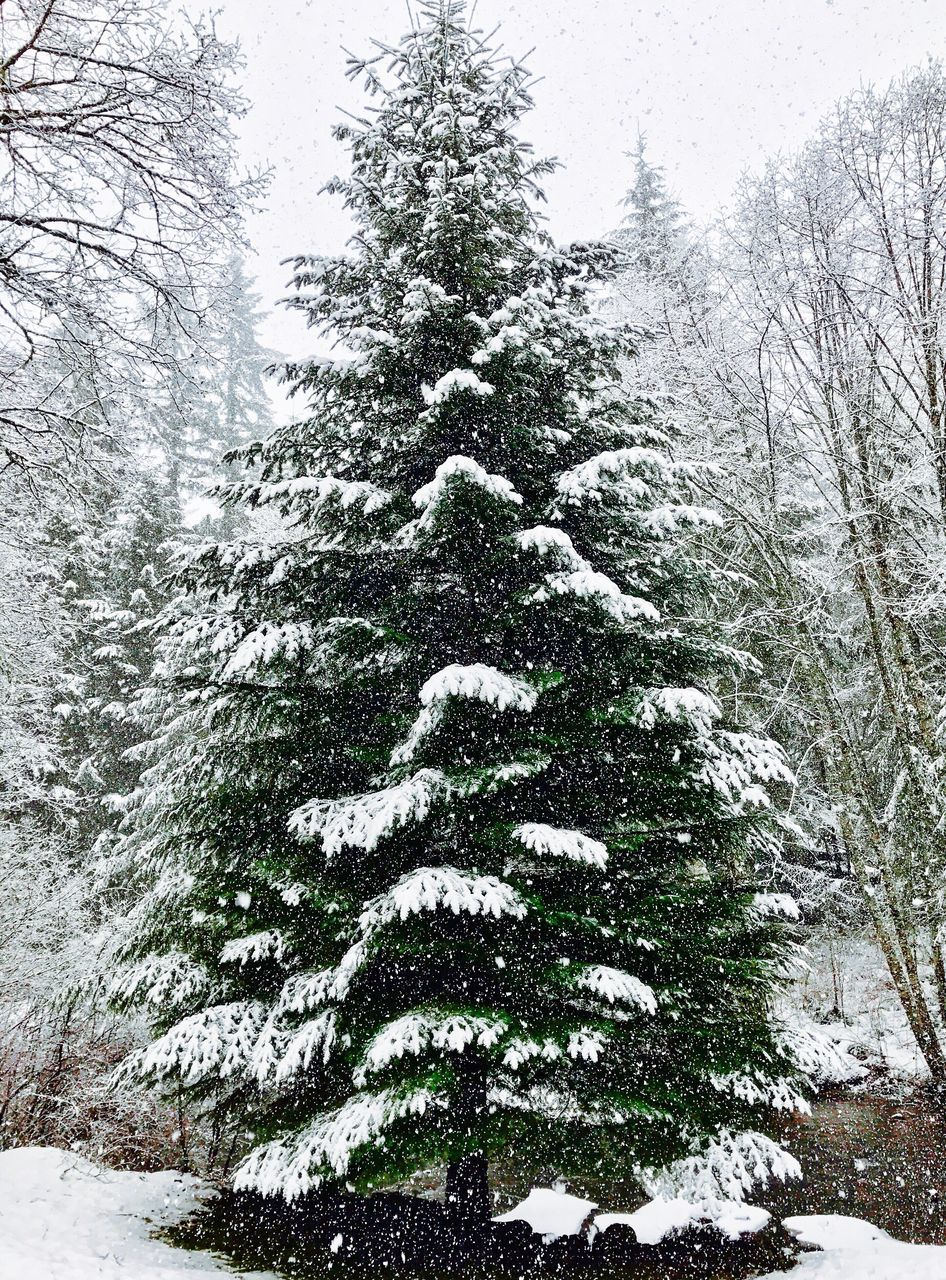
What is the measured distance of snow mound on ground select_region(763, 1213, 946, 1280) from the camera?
6.04 m

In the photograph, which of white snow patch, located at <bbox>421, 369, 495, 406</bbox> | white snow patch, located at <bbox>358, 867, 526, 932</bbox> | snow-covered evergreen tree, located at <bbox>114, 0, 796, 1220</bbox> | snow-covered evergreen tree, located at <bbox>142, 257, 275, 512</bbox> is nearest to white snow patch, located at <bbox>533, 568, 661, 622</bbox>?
snow-covered evergreen tree, located at <bbox>114, 0, 796, 1220</bbox>

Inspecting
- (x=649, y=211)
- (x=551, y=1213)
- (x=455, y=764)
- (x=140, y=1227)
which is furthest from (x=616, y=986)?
(x=649, y=211)

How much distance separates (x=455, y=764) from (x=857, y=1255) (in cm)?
572

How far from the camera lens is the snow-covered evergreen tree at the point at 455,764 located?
584cm

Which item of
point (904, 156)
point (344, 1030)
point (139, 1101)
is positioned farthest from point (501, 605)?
point (904, 156)

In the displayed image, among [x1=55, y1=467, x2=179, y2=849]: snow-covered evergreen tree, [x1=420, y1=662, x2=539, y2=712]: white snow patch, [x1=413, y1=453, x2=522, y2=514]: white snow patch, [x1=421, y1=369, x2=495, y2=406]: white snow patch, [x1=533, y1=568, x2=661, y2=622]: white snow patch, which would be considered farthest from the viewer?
[x1=55, y1=467, x2=179, y2=849]: snow-covered evergreen tree

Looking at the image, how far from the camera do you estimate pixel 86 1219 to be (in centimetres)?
680

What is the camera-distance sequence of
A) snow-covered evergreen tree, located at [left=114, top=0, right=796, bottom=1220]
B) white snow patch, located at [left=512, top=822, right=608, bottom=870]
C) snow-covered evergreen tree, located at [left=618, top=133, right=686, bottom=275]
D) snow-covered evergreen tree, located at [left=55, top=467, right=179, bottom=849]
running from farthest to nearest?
snow-covered evergreen tree, located at [left=55, top=467, right=179, bottom=849] < snow-covered evergreen tree, located at [left=618, top=133, right=686, bottom=275] < snow-covered evergreen tree, located at [left=114, top=0, right=796, bottom=1220] < white snow patch, located at [left=512, top=822, right=608, bottom=870]

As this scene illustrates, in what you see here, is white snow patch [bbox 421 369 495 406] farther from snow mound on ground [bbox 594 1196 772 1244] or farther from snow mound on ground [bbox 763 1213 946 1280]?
snow mound on ground [bbox 763 1213 946 1280]

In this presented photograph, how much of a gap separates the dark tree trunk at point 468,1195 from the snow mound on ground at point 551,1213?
1.55ft

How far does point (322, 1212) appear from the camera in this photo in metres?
6.83

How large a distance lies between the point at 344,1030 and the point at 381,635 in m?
3.45

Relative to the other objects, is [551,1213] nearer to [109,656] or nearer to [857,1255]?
[857,1255]

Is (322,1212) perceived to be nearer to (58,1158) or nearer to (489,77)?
(58,1158)
